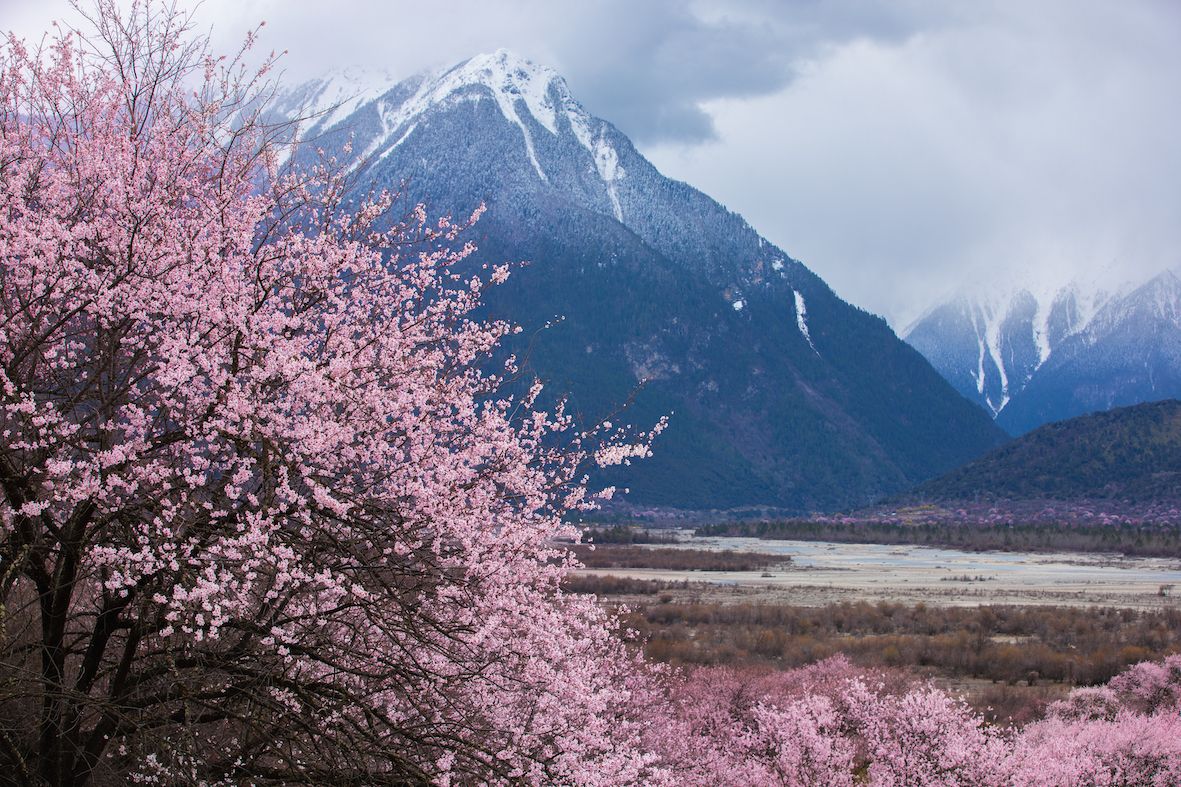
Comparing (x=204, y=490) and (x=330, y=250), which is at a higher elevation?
(x=330, y=250)

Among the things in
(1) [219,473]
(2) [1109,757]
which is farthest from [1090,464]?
(1) [219,473]

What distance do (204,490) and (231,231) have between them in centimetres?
184

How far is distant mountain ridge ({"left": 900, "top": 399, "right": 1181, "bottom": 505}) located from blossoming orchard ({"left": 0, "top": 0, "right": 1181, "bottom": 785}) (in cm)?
14738

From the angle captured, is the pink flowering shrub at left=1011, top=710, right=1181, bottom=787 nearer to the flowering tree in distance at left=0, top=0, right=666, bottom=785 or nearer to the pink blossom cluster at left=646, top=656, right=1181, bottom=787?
the pink blossom cluster at left=646, top=656, right=1181, bottom=787

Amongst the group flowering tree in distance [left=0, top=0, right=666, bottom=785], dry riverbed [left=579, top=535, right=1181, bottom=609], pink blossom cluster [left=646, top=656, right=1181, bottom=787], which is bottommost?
dry riverbed [left=579, top=535, right=1181, bottom=609]

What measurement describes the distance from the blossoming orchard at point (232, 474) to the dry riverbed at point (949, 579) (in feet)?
191

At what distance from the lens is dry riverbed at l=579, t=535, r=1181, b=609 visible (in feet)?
226

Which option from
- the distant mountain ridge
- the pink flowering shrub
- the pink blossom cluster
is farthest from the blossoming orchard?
the distant mountain ridge

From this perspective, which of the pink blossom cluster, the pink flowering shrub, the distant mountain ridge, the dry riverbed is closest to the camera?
the pink flowering shrub

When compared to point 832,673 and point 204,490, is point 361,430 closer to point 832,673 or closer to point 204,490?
point 204,490

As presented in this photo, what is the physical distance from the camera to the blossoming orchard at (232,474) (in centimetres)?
773

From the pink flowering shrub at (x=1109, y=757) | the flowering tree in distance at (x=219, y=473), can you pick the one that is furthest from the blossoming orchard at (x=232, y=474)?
the pink flowering shrub at (x=1109, y=757)

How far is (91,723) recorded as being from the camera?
968 centimetres

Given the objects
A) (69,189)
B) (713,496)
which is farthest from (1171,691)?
(713,496)
